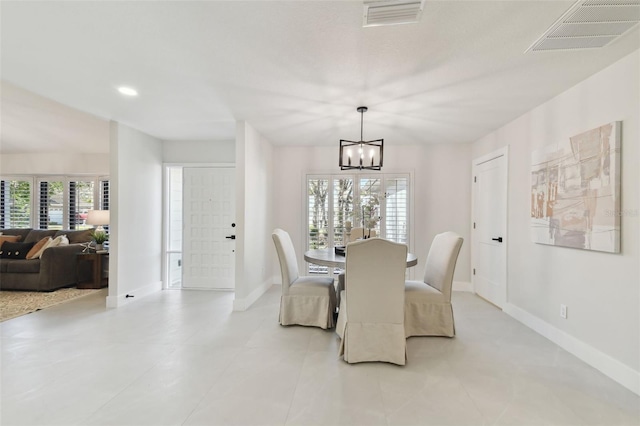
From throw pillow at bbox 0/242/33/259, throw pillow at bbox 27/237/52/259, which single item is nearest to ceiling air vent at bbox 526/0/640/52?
throw pillow at bbox 27/237/52/259

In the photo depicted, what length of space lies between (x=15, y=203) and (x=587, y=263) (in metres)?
9.07

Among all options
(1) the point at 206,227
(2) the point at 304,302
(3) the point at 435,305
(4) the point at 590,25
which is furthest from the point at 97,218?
(4) the point at 590,25

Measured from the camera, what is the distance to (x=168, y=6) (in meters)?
1.69

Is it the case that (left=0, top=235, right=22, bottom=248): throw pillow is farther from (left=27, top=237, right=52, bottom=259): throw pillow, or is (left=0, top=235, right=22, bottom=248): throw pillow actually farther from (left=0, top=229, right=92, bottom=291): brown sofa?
(left=0, top=229, right=92, bottom=291): brown sofa

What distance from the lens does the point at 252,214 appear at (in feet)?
13.5

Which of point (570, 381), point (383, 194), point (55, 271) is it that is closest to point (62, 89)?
point (55, 271)

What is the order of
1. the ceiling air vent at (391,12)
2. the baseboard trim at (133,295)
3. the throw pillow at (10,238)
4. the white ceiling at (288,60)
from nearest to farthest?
the ceiling air vent at (391,12) < the white ceiling at (288,60) < the baseboard trim at (133,295) < the throw pillow at (10,238)

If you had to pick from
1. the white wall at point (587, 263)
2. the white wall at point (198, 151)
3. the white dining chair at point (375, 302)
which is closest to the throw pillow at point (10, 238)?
the white wall at point (198, 151)

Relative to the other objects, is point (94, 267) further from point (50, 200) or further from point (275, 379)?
point (275, 379)

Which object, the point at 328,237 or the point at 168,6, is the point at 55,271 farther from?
the point at 168,6

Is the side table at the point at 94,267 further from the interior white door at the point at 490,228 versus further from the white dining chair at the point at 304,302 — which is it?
the interior white door at the point at 490,228

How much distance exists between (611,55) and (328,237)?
12.5ft

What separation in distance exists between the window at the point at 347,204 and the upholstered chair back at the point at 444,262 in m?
1.47

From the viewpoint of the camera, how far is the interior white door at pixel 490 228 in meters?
3.85
